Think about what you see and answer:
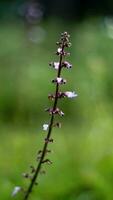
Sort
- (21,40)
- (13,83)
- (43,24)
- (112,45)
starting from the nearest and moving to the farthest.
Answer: (13,83), (112,45), (21,40), (43,24)

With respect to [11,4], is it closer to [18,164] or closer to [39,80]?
[39,80]

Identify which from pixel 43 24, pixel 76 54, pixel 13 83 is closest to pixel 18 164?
pixel 13 83

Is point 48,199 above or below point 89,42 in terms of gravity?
below

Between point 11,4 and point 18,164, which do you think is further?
point 11,4

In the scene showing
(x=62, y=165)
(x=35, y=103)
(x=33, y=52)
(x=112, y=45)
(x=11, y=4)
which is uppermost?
(x=11, y=4)

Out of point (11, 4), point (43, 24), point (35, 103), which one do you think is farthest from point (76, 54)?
point (11, 4)

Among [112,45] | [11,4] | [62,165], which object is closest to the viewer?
[62,165]
